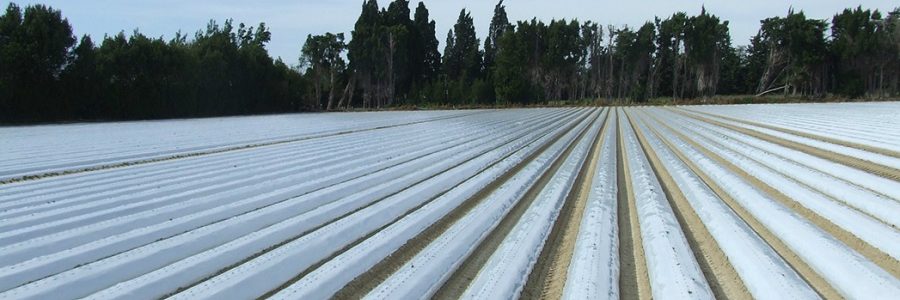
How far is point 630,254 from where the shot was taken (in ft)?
9.93

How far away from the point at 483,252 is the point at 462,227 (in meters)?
0.48

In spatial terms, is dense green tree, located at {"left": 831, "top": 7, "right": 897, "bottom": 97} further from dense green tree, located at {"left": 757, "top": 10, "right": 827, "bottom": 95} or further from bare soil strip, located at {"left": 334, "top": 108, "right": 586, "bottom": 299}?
bare soil strip, located at {"left": 334, "top": 108, "right": 586, "bottom": 299}

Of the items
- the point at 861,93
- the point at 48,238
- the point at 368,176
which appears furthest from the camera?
the point at 861,93

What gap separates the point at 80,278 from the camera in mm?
2576

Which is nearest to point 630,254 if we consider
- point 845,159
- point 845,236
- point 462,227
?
point 462,227

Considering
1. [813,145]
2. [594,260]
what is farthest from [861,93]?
[594,260]

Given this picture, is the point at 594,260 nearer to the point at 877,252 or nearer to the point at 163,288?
the point at 877,252

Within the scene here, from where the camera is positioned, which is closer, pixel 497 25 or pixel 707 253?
pixel 707 253

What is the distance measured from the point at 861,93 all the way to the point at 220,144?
115 feet

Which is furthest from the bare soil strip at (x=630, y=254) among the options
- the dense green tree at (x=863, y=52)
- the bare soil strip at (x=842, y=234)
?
the dense green tree at (x=863, y=52)

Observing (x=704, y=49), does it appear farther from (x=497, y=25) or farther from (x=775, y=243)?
(x=775, y=243)

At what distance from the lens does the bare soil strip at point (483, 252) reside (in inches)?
Answer: 101

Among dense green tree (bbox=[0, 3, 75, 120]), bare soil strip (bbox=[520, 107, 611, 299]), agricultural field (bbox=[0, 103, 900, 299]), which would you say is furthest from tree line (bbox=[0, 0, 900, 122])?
bare soil strip (bbox=[520, 107, 611, 299])

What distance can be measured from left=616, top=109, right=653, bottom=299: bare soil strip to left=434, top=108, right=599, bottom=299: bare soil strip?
2.14 ft
